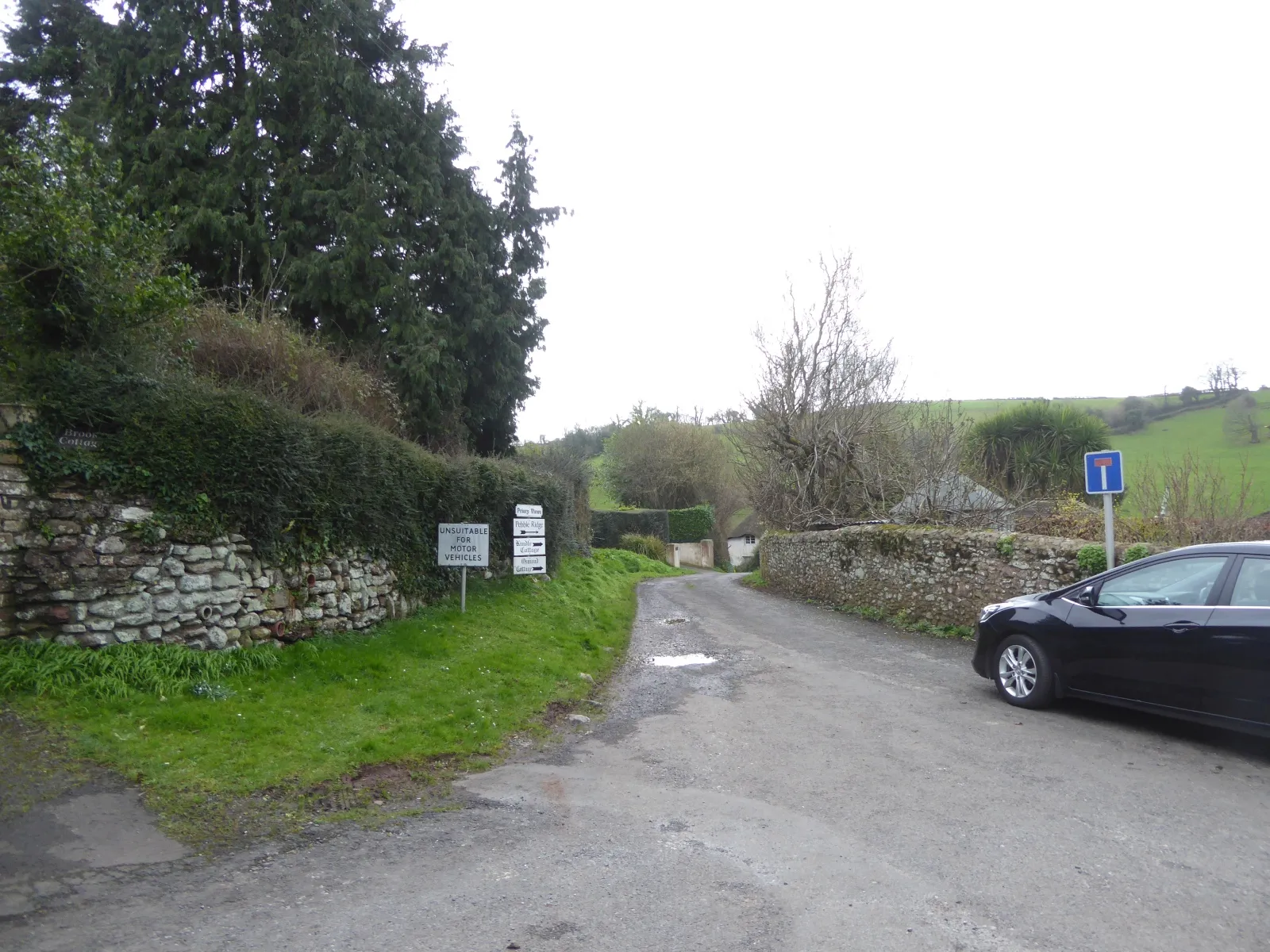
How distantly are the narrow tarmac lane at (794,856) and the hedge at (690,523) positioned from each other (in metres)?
38.8

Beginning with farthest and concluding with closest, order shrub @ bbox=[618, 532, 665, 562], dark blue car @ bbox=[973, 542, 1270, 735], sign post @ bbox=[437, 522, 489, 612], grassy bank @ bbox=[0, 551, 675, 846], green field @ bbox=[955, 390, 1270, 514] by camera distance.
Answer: shrub @ bbox=[618, 532, 665, 562], green field @ bbox=[955, 390, 1270, 514], sign post @ bbox=[437, 522, 489, 612], dark blue car @ bbox=[973, 542, 1270, 735], grassy bank @ bbox=[0, 551, 675, 846]

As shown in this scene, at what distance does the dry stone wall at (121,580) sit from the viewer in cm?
710

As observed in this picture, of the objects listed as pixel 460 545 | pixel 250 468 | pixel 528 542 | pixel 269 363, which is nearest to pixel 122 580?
pixel 250 468

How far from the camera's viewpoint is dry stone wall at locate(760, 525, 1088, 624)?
1219 cm

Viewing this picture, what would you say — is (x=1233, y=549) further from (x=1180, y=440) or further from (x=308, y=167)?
(x=1180, y=440)

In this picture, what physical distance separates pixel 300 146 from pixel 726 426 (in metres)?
14.0

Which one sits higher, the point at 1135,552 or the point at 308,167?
the point at 308,167

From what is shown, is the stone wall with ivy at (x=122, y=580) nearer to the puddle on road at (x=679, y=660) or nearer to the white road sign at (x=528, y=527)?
the puddle on road at (x=679, y=660)

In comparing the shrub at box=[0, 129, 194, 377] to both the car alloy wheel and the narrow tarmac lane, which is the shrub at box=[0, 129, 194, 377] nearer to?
the narrow tarmac lane

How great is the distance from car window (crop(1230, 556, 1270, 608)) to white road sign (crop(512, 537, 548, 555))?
1013 cm

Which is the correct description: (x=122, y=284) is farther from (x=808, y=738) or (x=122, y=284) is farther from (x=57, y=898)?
(x=808, y=738)

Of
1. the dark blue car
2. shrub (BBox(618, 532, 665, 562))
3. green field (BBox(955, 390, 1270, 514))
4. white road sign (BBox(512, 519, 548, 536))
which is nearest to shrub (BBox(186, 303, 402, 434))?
white road sign (BBox(512, 519, 548, 536))

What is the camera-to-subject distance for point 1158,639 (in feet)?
23.2

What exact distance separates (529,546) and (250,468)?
6412 mm
